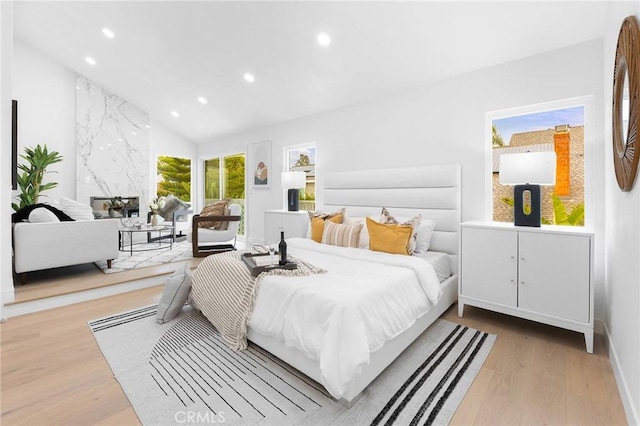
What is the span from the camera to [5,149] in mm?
2770

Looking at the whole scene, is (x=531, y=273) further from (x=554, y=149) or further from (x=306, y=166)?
(x=306, y=166)

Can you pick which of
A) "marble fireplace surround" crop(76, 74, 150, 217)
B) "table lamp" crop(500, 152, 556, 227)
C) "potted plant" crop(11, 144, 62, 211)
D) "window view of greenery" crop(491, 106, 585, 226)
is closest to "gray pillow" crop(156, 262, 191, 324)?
"table lamp" crop(500, 152, 556, 227)

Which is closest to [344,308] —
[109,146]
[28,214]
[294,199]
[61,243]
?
[294,199]

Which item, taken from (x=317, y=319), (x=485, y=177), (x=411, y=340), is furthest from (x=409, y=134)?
(x=317, y=319)

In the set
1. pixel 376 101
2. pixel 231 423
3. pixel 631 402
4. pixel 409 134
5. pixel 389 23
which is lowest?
pixel 231 423

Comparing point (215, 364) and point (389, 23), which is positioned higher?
point (389, 23)

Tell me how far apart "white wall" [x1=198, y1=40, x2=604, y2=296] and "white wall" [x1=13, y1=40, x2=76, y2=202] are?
4240 mm

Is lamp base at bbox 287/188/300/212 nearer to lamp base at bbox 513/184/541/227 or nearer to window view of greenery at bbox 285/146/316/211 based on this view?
window view of greenery at bbox 285/146/316/211

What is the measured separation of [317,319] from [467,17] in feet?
8.90

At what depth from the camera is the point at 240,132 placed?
6168 millimetres

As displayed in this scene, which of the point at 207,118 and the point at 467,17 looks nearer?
the point at 467,17

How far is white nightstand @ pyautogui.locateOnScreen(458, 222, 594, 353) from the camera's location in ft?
7.08

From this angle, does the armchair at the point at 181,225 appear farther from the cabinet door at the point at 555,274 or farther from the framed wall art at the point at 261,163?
the cabinet door at the point at 555,274

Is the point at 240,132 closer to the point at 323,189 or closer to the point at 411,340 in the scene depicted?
the point at 323,189
